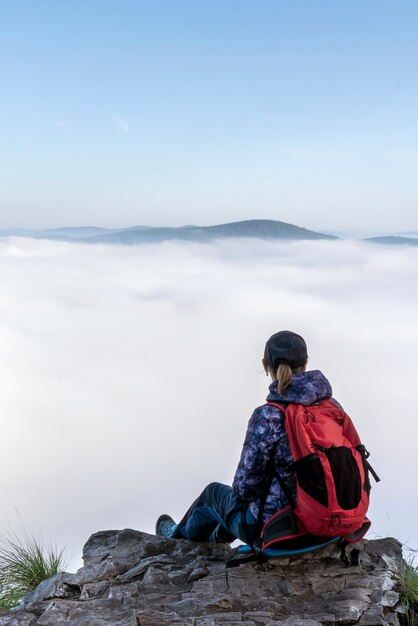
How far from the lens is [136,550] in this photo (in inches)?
278

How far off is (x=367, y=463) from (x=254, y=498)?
94 centimetres

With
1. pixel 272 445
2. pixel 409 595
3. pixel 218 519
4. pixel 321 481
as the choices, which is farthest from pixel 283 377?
pixel 409 595

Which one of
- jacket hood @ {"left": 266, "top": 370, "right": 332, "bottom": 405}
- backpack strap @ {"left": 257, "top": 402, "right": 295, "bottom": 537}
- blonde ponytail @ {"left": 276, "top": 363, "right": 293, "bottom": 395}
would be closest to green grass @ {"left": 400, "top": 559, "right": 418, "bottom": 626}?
backpack strap @ {"left": 257, "top": 402, "right": 295, "bottom": 537}

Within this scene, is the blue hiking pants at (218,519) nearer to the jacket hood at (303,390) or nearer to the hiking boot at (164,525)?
the hiking boot at (164,525)

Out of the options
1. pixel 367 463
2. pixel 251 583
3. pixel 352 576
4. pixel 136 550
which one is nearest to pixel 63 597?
pixel 136 550

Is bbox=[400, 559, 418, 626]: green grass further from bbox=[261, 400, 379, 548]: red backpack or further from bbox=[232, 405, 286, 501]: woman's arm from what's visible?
bbox=[232, 405, 286, 501]: woman's arm

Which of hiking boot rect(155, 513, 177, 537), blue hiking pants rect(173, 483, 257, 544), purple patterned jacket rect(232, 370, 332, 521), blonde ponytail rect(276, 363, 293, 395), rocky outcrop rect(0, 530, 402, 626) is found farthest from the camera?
hiking boot rect(155, 513, 177, 537)

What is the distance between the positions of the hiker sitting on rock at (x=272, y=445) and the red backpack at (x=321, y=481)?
0.09m

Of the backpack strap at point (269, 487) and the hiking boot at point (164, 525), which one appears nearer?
the backpack strap at point (269, 487)

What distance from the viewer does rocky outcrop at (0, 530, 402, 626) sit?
542cm

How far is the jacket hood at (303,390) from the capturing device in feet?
19.0

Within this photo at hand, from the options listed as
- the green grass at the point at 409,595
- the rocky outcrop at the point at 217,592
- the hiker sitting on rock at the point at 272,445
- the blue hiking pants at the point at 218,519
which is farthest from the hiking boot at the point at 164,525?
the green grass at the point at 409,595

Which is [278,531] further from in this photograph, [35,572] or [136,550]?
[35,572]

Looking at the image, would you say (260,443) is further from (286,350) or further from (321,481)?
(286,350)
